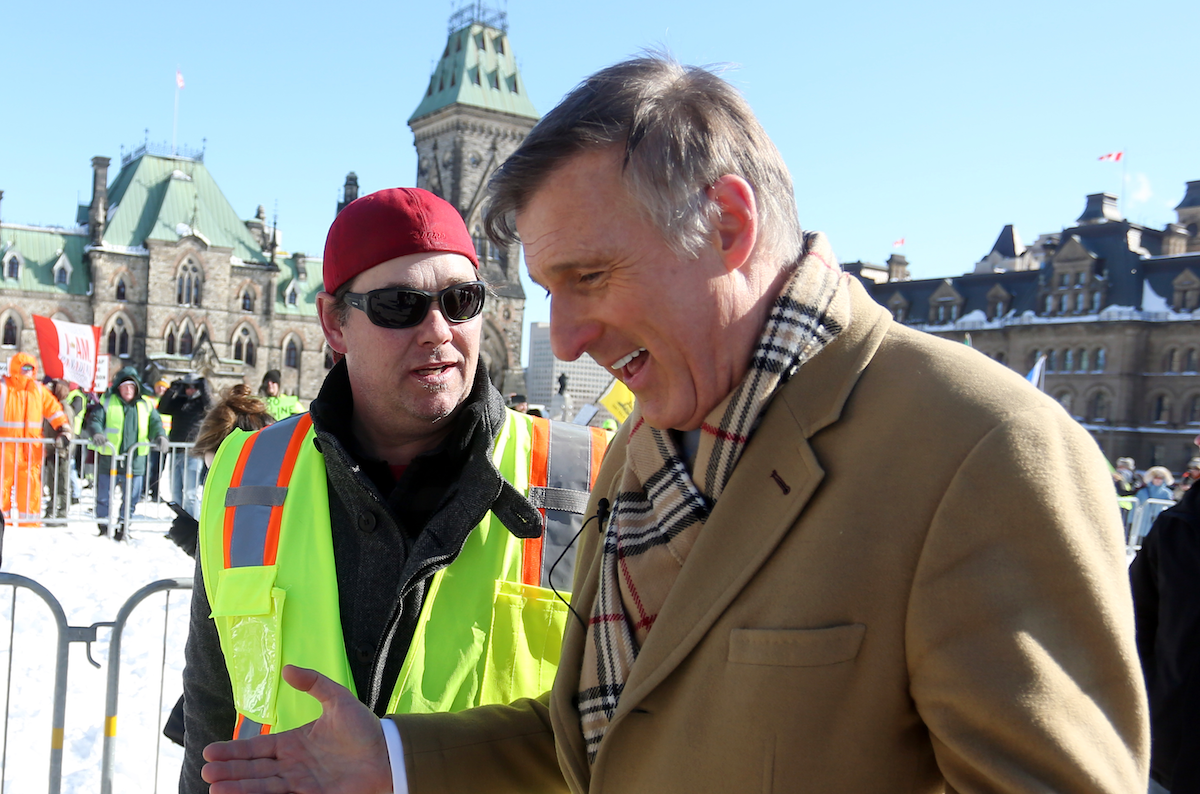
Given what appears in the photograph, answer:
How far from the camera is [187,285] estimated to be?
4766cm

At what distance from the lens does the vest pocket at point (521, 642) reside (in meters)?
2.20

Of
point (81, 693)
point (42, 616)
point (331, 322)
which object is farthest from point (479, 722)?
point (42, 616)

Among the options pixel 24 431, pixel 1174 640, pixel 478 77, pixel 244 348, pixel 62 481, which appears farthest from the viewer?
pixel 478 77

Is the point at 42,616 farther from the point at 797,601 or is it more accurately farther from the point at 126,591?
the point at 797,601

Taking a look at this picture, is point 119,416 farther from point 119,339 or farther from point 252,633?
point 119,339

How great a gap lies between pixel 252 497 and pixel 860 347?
161cm

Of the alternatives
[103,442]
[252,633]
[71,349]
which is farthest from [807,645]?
[71,349]

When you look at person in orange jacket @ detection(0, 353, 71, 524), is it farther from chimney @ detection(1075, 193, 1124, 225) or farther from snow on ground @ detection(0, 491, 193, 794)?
chimney @ detection(1075, 193, 1124, 225)

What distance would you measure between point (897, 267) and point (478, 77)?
25.9 meters

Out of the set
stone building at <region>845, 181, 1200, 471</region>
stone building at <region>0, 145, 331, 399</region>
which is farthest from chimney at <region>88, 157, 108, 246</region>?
stone building at <region>845, 181, 1200, 471</region>

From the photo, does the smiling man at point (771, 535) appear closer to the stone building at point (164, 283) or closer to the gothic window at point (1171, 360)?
the gothic window at point (1171, 360)

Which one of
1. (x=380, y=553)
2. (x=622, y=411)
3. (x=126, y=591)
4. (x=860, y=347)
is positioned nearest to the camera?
(x=860, y=347)

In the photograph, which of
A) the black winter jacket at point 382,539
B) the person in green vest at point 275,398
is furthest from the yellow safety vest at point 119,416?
the black winter jacket at point 382,539

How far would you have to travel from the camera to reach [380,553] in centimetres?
231
